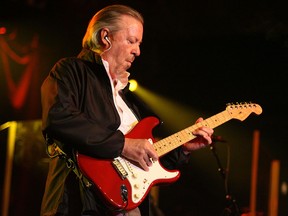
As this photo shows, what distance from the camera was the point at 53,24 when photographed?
6457 millimetres

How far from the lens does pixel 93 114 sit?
8.48 feet

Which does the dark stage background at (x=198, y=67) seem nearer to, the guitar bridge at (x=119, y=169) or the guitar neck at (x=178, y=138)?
the guitar neck at (x=178, y=138)

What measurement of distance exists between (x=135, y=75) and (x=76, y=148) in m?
5.13

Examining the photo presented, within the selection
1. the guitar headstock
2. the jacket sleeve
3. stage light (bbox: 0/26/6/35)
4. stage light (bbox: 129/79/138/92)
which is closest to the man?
the jacket sleeve

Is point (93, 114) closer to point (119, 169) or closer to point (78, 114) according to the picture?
point (78, 114)

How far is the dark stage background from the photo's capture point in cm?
620

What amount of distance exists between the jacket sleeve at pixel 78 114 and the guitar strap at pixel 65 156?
0.31 feet

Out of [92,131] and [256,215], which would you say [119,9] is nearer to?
[92,131]

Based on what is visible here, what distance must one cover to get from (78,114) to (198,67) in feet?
17.4

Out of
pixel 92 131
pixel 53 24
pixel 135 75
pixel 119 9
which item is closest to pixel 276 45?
pixel 135 75

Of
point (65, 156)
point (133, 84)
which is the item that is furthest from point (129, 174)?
point (133, 84)

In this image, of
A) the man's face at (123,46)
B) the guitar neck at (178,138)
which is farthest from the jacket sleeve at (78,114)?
the guitar neck at (178,138)

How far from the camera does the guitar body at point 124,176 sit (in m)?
2.42

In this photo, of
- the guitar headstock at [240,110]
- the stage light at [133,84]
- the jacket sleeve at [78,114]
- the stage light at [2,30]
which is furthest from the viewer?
the stage light at [133,84]
